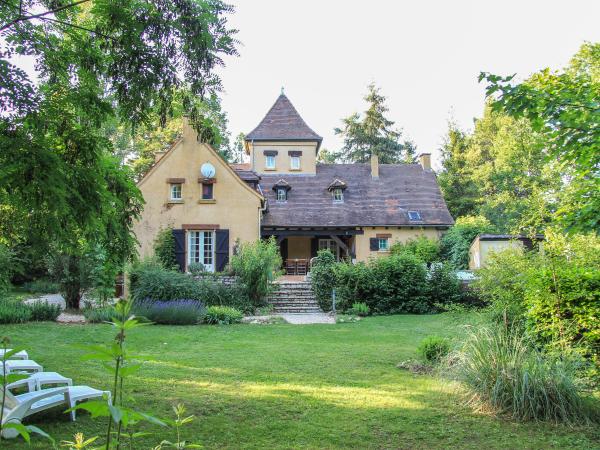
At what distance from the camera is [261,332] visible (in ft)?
40.2

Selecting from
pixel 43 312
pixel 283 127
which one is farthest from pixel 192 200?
pixel 283 127

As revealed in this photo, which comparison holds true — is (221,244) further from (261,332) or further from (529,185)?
(529,185)

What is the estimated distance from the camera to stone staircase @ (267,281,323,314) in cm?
1748

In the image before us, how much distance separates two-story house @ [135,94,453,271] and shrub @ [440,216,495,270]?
79cm

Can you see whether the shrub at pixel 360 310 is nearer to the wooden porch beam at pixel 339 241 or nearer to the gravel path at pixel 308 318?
the gravel path at pixel 308 318

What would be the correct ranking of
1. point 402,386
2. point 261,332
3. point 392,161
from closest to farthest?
point 402,386
point 261,332
point 392,161

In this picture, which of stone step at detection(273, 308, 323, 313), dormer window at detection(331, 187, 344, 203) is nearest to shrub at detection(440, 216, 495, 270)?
dormer window at detection(331, 187, 344, 203)

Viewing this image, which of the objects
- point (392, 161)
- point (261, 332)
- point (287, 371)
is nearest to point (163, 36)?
point (287, 371)

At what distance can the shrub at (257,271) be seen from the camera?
16859 millimetres

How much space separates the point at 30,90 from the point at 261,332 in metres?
8.95

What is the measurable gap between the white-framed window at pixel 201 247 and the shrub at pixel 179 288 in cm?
460

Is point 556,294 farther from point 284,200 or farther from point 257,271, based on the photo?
→ point 284,200

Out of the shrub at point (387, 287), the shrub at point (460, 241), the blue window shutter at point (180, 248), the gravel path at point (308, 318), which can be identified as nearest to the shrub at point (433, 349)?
the gravel path at point (308, 318)

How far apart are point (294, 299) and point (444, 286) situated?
5.46m
